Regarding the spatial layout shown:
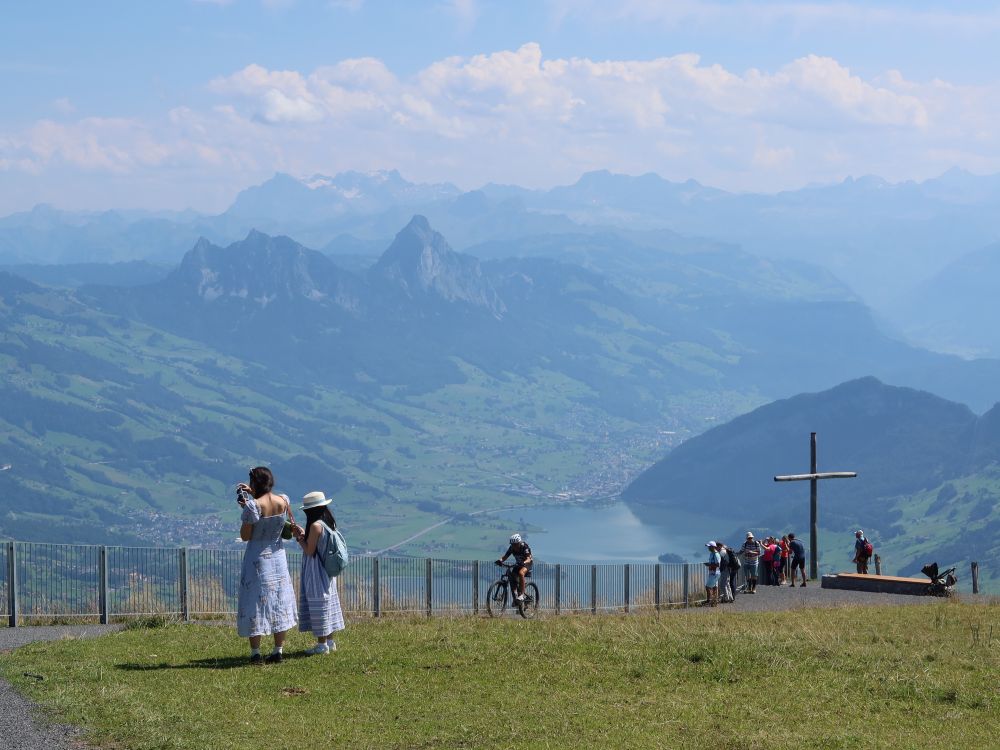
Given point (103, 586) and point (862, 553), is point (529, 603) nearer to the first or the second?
point (103, 586)

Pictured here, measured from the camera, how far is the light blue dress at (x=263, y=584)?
14789 mm

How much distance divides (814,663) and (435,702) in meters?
4.83

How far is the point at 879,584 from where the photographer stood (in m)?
37.8

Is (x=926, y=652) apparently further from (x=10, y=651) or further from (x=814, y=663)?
(x=10, y=651)

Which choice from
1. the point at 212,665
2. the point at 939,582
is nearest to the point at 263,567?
the point at 212,665

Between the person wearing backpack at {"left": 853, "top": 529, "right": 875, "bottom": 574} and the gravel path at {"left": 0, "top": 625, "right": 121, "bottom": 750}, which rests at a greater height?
the gravel path at {"left": 0, "top": 625, "right": 121, "bottom": 750}

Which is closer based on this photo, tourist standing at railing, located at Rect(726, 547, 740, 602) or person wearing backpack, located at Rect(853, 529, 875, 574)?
tourist standing at railing, located at Rect(726, 547, 740, 602)

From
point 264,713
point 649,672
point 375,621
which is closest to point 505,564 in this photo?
point 375,621

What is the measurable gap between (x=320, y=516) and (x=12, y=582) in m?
8.34

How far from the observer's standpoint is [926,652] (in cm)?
1689

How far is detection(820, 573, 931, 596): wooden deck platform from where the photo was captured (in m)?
36.0

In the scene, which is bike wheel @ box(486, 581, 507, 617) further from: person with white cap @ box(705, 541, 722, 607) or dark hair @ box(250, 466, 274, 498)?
dark hair @ box(250, 466, 274, 498)

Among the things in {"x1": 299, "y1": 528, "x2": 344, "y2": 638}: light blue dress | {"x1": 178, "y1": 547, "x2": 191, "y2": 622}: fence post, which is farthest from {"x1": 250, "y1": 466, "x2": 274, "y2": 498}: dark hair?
{"x1": 178, "y1": 547, "x2": 191, "y2": 622}: fence post

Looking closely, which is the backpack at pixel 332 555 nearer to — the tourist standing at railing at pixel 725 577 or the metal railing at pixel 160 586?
the metal railing at pixel 160 586
